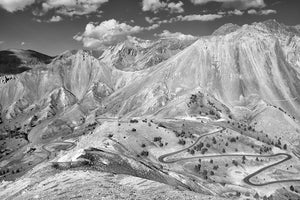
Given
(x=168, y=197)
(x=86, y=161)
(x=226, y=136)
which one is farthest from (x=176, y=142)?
(x=168, y=197)

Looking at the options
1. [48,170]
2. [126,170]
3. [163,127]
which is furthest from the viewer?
[163,127]

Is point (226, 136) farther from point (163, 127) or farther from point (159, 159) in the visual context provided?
point (159, 159)

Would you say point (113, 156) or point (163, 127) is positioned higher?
point (113, 156)

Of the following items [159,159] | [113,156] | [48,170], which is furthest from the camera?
[159,159]

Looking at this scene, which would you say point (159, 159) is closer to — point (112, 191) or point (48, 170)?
point (48, 170)

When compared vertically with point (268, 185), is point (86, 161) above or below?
above

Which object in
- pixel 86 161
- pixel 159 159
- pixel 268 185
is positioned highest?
pixel 86 161

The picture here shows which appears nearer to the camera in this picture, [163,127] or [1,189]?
[1,189]

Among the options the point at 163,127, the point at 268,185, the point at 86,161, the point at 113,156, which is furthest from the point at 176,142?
the point at 86,161

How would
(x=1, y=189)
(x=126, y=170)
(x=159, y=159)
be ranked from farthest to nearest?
(x=159, y=159)
(x=126, y=170)
(x=1, y=189)
